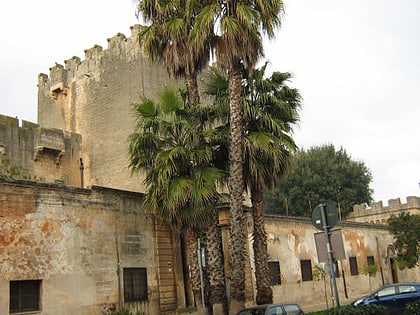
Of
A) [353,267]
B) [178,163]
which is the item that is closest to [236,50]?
[178,163]

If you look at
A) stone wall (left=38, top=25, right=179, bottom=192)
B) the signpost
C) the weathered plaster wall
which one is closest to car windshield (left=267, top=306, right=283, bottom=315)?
the signpost

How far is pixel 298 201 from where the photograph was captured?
45.9 meters

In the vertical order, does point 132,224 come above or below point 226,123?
Result: below

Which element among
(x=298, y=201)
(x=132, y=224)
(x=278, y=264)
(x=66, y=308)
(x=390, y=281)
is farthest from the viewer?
(x=298, y=201)

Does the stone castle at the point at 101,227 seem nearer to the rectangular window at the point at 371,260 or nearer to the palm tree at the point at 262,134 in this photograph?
the rectangular window at the point at 371,260

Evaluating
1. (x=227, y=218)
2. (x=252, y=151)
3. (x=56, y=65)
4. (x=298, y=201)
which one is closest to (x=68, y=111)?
(x=56, y=65)

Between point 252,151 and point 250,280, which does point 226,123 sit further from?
point 250,280

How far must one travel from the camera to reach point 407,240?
31391 mm

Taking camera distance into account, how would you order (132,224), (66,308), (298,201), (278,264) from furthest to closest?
Result: (298,201) → (278,264) → (132,224) → (66,308)

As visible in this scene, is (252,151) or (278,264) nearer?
(252,151)

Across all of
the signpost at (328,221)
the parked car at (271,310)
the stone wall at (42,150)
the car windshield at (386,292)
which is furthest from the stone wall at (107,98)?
the signpost at (328,221)

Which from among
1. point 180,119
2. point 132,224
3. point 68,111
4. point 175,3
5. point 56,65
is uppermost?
point 56,65

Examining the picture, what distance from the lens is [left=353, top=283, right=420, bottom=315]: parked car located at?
17656mm

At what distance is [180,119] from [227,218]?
559 cm
